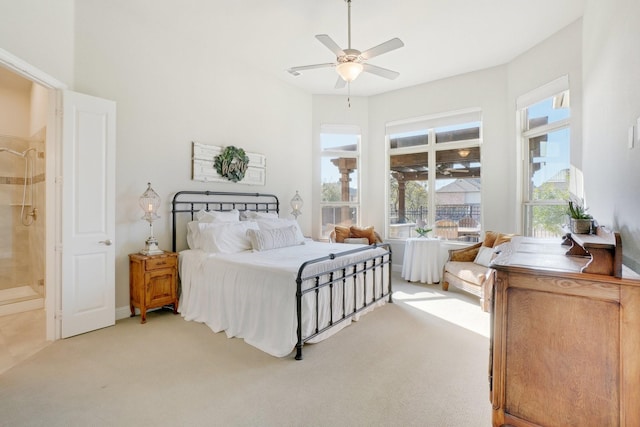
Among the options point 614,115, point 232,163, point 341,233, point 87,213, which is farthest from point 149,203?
point 614,115

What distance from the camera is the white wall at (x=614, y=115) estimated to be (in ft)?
5.35

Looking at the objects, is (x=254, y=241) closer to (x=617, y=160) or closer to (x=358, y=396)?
(x=358, y=396)

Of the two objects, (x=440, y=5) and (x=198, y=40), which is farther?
(x=198, y=40)

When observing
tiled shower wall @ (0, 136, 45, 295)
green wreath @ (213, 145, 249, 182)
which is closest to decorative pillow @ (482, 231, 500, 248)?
green wreath @ (213, 145, 249, 182)

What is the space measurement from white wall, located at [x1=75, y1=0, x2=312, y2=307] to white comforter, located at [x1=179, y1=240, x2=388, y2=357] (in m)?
0.80

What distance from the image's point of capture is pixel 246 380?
227 cm

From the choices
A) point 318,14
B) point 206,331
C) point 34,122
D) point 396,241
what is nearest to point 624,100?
point 318,14

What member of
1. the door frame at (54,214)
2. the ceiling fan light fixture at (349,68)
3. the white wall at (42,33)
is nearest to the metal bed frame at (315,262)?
the door frame at (54,214)

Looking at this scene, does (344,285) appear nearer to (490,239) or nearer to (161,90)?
(490,239)

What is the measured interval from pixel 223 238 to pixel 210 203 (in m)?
0.94

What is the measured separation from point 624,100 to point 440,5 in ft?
7.31

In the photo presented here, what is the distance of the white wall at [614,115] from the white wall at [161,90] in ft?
11.7

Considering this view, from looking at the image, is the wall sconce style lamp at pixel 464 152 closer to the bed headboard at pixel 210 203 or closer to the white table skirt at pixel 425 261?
the white table skirt at pixel 425 261

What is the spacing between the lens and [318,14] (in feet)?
11.4
